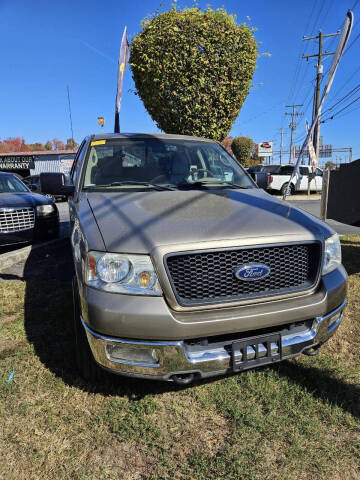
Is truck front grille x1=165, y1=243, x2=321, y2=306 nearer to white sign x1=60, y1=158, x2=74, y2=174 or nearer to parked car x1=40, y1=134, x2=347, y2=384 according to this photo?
parked car x1=40, y1=134, x2=347, y2=384

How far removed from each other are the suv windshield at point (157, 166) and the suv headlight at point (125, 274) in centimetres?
122

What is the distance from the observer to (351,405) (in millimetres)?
2143

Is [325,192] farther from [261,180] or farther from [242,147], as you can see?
[242,147]

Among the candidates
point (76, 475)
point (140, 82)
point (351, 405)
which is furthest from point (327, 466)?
point (140, 82)

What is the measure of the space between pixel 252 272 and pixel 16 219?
203 inches

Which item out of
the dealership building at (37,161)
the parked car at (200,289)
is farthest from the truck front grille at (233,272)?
the dealership building at (37,161)

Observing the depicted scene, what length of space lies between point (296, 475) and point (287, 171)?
1842 centimetres

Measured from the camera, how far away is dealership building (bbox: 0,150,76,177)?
32.5m

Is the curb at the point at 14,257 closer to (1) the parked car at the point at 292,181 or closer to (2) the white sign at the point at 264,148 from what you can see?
(1) the parked car at the point at 292,181

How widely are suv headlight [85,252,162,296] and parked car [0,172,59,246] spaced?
181 inches

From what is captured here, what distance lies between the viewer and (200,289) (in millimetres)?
1865

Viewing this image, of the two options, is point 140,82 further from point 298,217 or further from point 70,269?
point 298,217

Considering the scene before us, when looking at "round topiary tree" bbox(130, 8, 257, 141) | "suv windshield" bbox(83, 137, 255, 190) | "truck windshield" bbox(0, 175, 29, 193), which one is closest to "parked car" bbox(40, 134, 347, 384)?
"suv windshield" bbox(83, 137, 255, 190)

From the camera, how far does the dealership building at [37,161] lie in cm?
3247
